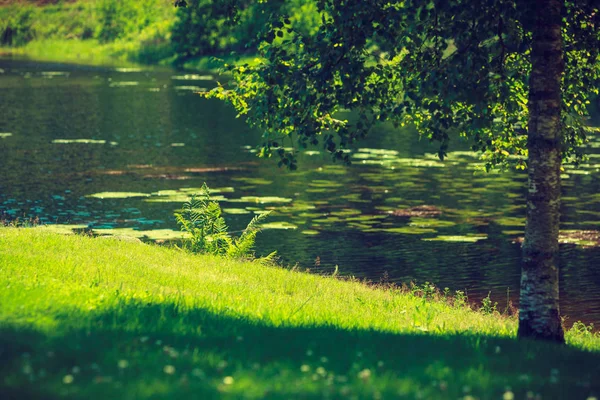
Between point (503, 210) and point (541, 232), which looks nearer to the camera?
point (541, 232)

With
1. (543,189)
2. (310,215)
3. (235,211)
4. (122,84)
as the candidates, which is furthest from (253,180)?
(122,84)

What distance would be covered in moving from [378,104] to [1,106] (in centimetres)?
5374

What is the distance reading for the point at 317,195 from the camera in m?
35.6

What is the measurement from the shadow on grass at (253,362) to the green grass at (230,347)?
0.02 meters

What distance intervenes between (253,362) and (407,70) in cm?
701

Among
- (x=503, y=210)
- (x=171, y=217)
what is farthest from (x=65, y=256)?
(x=503, y=210)

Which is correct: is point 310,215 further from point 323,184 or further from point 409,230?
point 323,184

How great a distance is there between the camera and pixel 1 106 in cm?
6456

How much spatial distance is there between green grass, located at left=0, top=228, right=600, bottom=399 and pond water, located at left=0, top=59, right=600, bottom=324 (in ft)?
29.8

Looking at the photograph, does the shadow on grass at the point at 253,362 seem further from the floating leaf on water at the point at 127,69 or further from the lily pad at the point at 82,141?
the floating leaf on water at the point at 127,69

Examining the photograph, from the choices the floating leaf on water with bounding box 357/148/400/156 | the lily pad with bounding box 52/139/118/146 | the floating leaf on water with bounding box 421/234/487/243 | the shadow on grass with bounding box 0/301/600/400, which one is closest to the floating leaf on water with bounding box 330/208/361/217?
the floating leaf on water with bounding box 421/234/487/243

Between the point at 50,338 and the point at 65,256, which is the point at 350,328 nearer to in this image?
the point at 50,338

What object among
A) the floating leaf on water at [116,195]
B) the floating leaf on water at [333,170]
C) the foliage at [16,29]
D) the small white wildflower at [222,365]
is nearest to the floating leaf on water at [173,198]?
the floating leaf on water at [116,195]

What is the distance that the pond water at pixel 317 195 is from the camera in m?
25.4
